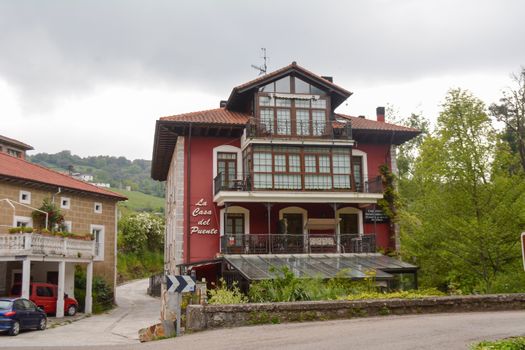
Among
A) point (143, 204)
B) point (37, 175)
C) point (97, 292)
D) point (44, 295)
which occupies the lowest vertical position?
point (97, 292)

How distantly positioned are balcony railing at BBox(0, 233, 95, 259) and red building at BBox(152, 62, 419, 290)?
4.94 metres

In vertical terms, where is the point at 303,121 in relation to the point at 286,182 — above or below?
above

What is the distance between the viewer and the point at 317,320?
46.8 feet

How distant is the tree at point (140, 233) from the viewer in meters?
53.0

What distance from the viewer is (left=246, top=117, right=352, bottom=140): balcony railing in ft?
87.0

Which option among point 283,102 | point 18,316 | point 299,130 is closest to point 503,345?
point 18,316

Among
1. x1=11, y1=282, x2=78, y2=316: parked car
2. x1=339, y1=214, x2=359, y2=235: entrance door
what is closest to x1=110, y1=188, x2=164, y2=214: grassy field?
x1=11, y1=282, x2=78, y2=316: parked car

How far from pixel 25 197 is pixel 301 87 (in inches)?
568

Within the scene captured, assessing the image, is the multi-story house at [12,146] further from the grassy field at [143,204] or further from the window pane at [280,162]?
the grassy field at [143,204]

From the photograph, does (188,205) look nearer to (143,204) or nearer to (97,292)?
(97,292)

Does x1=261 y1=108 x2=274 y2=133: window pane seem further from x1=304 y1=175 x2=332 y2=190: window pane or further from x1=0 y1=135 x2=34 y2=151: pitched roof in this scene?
x1=0 y1=135 x2=34 y2=151: pitched roof

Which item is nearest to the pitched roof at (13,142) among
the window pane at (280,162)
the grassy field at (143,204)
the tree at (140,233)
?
the tree at (140,233)

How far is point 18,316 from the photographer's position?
729 inches

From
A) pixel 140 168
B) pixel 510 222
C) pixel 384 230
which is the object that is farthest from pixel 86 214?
pixel 140 168
